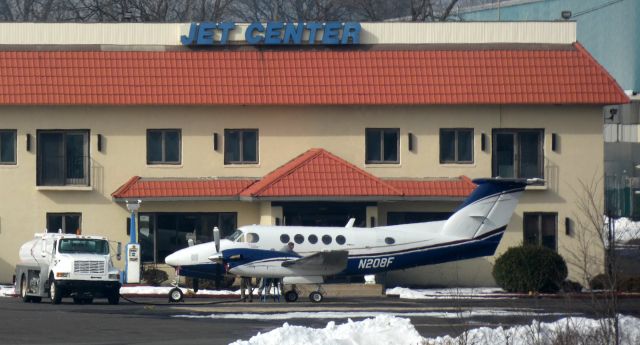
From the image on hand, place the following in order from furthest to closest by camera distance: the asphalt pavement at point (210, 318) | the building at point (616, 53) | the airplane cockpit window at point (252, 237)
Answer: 1. the building at point (616, 53)
2. the airplane cockpit window at point (252, 237)
3. the asphalt pavement at point (210, 318)

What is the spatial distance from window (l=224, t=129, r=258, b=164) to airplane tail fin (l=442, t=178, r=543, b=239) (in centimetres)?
858

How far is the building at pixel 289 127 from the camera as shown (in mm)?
44688

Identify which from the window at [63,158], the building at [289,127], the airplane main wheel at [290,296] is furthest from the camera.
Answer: the window at [63,158]

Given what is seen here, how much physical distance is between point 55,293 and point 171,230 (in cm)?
1098

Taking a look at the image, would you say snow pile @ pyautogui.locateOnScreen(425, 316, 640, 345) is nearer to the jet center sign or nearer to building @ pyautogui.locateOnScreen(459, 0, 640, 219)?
the jet center sign

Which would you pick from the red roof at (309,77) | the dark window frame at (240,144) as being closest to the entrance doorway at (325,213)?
the dark window frame at (240,144)

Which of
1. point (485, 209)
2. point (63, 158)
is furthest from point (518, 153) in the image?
point (63, 158)

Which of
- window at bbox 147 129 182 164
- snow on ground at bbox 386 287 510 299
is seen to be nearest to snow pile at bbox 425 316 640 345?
snow on ground at bbox 386 287 510 299

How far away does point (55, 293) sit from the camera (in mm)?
34875

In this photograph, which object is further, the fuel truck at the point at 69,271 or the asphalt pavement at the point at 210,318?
the fuel truck at the point at 69,271

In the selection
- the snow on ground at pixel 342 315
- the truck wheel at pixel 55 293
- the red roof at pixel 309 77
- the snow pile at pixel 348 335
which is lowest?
the snow on ground at pixel 342 315

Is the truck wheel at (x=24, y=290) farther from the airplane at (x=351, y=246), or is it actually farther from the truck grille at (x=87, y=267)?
the airplane at (x=351, y=246)

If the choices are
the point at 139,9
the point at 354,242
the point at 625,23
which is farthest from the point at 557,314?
the point at 625,23

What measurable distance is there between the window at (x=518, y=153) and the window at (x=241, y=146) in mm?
8593
